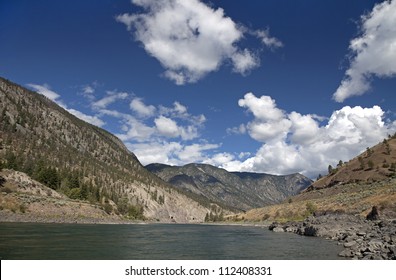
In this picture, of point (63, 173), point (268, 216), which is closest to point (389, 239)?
point (268, 216)

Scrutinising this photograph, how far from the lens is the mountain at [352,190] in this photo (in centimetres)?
10444

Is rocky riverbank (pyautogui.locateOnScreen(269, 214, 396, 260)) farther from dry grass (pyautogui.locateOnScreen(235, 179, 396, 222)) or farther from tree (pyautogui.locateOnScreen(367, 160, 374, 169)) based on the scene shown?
tree (pyautogui.locateOnScreen(367, 160, 374, 169))

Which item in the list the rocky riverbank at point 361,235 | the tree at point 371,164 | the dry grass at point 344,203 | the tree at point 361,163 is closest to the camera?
the rocky riverbank at point 361,235

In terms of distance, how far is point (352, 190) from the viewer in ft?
454

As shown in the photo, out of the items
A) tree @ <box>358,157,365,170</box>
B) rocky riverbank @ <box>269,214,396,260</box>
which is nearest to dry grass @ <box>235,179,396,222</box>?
rocky riverbank @ <box>269,214,396,260</box>

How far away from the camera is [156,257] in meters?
37.9

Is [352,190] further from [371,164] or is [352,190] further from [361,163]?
[361,163]

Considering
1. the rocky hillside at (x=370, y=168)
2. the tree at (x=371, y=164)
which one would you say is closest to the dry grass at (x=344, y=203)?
the rocky hillside at (x=370, y=168)

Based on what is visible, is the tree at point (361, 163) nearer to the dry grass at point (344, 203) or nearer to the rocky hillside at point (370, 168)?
the rocky hillside at point (370, 168)

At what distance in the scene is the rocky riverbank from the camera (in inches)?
1423

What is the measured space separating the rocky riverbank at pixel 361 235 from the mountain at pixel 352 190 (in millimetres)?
20274

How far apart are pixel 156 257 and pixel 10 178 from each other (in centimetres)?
11793

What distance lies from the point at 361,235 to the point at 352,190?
90.7 meters
